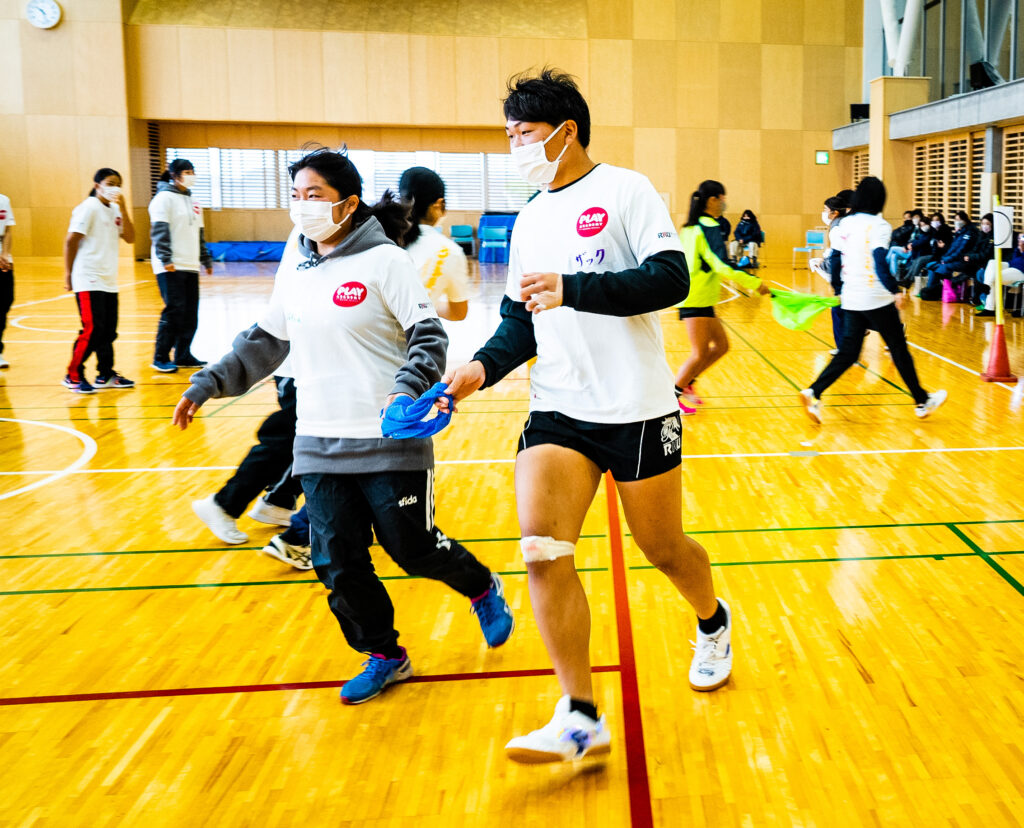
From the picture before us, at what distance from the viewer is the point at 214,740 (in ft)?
9.41

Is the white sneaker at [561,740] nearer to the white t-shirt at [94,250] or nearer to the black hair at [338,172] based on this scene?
the black hair at [338,172]

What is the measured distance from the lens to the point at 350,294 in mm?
2965

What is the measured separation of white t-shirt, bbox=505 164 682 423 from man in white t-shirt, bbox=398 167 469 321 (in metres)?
2.07

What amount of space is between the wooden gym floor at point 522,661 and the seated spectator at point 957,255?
893cm

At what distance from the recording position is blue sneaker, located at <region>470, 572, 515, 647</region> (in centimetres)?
344

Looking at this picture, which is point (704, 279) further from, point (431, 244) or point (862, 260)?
point (431, 244)

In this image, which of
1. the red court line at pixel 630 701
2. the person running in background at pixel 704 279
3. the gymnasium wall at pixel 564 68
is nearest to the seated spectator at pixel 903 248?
the gymnasium wall at pixel 564 68

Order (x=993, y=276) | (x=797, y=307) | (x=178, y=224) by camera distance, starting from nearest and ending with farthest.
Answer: (x=797, y=307) → (x=178, y=224) → (x=993, y=276)

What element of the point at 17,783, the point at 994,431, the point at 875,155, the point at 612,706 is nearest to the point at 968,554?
the point at 612,706

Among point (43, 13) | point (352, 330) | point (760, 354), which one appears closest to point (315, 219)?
point (352, 330)

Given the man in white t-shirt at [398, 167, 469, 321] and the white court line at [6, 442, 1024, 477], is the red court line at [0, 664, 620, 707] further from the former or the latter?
the white court line at [6, 442, 1024, 477]

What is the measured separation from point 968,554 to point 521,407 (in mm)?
4077

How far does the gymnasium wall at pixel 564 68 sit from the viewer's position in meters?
24.4

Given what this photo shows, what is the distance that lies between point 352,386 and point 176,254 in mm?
6376
